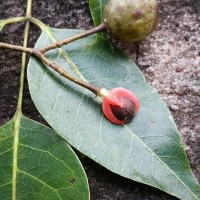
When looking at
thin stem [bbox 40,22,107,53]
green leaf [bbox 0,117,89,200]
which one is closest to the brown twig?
thin stem [bbox 40,22,107,53]

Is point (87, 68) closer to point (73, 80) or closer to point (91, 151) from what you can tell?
point (73, 80)

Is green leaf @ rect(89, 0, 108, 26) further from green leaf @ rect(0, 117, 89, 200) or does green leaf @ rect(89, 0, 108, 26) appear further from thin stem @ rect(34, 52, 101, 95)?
green leaf @ rect(0, 117, 89, 200)

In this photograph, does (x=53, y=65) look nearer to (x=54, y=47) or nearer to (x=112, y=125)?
(x=54, y=47)

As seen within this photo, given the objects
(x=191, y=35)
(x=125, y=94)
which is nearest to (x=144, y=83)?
(x=125, y=94)

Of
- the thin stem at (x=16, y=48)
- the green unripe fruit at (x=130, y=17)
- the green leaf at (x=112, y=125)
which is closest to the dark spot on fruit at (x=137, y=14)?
the green unripe fruit at (x=130, y=17)

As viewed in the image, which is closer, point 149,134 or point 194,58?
point 149,134
